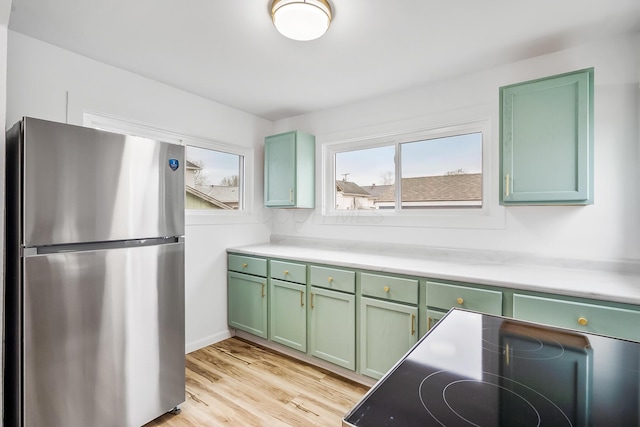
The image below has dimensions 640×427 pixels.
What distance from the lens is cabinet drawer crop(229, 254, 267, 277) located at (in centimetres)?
280

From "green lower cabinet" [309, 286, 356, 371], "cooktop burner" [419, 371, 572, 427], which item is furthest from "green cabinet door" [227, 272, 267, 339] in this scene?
"cooktop burner" [419, 371, 572, 427]

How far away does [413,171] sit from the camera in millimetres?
2771

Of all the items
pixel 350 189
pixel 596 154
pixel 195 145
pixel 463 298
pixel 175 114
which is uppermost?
pixel 175 114

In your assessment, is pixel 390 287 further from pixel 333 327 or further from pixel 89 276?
pixel 89 276

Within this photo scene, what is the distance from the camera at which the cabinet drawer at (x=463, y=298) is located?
68.9 inches

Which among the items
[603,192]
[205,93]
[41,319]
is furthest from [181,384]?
[603,192]

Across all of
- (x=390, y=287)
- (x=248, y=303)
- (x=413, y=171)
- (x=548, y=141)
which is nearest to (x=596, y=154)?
(x=548, y=141)

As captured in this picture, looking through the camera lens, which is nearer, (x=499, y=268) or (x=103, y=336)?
(x=103, y=336)

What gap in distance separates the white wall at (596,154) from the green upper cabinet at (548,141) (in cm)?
30

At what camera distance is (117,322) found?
167 centimetres

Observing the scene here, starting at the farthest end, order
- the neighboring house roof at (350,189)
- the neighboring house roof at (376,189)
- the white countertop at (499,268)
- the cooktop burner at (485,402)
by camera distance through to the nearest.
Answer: the neighboring house roof at (350,189) < the neighboring house roof at (376,189) < the white countertop at (499,268) < the cooktop burner at (485,402)

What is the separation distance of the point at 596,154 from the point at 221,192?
9.62 feet

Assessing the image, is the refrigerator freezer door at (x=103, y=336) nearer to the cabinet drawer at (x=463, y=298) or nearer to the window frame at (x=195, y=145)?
the window frame at (x=195, y=145)

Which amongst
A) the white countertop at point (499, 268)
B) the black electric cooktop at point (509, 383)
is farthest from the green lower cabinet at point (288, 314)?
the black electric cooktop at point (509, 383)
